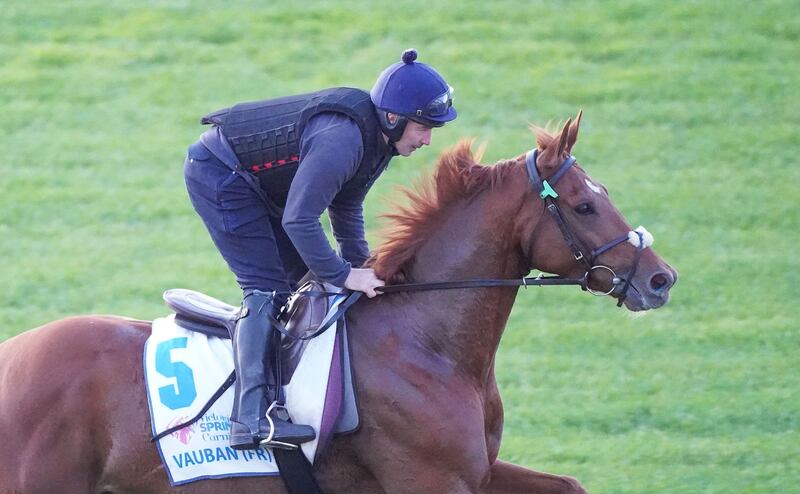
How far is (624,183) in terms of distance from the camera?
11.5 meters

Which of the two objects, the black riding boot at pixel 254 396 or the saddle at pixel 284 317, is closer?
the black riding boot at pixel 254 396

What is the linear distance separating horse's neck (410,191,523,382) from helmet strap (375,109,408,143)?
409 mm

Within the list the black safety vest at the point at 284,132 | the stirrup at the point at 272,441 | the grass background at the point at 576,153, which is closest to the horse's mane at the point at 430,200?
the black safety vest at the point at 284,132

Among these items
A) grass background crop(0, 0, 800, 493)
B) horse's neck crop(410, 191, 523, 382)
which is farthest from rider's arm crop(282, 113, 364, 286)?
grass background crop(0, 0, 800, 493)

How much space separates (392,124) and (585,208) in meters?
0.85

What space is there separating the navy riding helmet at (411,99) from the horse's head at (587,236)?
46 centimetres

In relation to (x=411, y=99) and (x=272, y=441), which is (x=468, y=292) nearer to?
(x=411, y=99)

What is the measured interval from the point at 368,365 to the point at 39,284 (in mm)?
5755

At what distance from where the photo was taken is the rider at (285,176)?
16.6 ft

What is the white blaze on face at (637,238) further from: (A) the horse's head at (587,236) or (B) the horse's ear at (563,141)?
(B) the horse's ear at (563,141)

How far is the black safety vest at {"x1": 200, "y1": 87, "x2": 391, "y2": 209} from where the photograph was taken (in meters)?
5.21

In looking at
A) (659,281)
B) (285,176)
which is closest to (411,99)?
(285,176)

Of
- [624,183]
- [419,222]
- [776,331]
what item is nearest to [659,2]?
[624,183]

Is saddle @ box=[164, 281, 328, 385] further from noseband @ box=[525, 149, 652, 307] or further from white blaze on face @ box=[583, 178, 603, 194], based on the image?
white blaze on face @ box=[583, 178, 603, 194]
